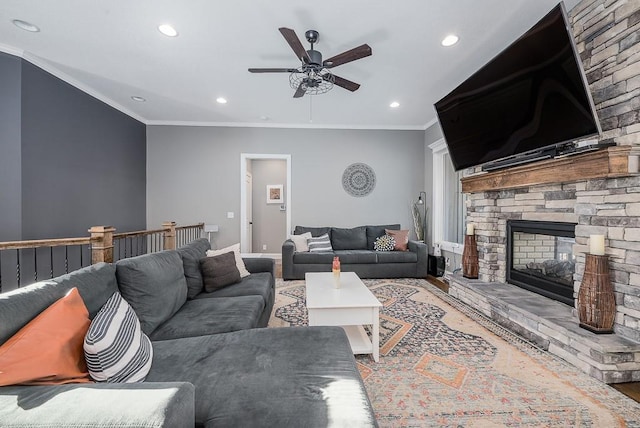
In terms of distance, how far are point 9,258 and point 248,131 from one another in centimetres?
370

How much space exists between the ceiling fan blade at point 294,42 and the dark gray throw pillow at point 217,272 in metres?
1.92

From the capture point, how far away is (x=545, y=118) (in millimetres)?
2281

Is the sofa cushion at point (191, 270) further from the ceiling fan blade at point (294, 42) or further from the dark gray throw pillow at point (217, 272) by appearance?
the ceiling fan blade at point (294, 42)

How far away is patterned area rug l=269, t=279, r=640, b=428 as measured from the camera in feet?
5.23

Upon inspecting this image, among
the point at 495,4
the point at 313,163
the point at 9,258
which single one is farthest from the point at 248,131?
the point at 495,4

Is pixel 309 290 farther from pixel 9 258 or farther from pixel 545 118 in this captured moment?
pixel 9 258

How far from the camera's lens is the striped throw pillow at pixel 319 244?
4859 millimetres

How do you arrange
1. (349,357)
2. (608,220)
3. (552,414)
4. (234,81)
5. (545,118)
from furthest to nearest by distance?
(234,81), (545,118), (608,220), (552,414), (349,357)

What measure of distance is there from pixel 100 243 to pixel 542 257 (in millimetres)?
4109

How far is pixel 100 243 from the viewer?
2299 millimetres

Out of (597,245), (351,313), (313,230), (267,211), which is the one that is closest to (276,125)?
(313,230)

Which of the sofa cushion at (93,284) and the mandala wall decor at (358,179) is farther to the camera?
the mandala wall decor at (358,179)

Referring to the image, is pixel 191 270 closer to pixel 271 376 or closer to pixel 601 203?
pixel 271 376

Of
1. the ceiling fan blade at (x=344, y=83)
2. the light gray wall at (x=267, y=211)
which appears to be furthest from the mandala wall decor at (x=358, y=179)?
the ceiling fan blade at (x=344, y=83)
